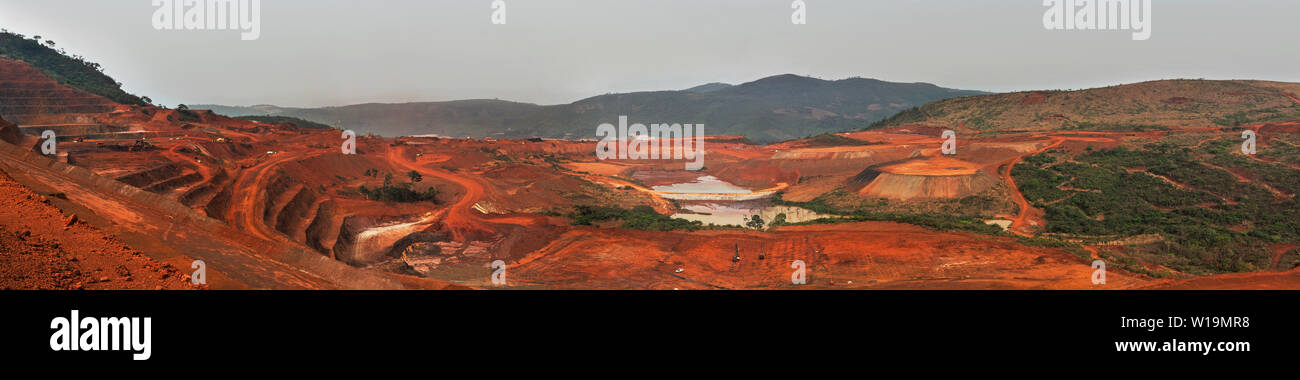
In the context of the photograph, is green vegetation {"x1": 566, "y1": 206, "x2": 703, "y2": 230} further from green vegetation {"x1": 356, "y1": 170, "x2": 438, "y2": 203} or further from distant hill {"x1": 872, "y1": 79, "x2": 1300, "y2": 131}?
distant hill {"x1": 872, "y1": 79, "x2": 1300, "y2": 131}

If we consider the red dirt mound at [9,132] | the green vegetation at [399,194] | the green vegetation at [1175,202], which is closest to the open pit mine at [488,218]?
the green vegetation at [399,194]

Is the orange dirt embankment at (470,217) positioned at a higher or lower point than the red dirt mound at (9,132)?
lower

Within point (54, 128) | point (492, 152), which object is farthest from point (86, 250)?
point (492, 152)

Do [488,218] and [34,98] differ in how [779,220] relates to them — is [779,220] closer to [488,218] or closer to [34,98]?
[488,218]

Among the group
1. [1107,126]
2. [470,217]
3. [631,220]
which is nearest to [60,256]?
[470,217]

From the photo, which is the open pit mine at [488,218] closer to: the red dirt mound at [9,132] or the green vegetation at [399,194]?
the green vegetation at [399,194]

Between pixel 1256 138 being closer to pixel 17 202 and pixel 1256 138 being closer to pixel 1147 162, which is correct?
pixel 1147 162
